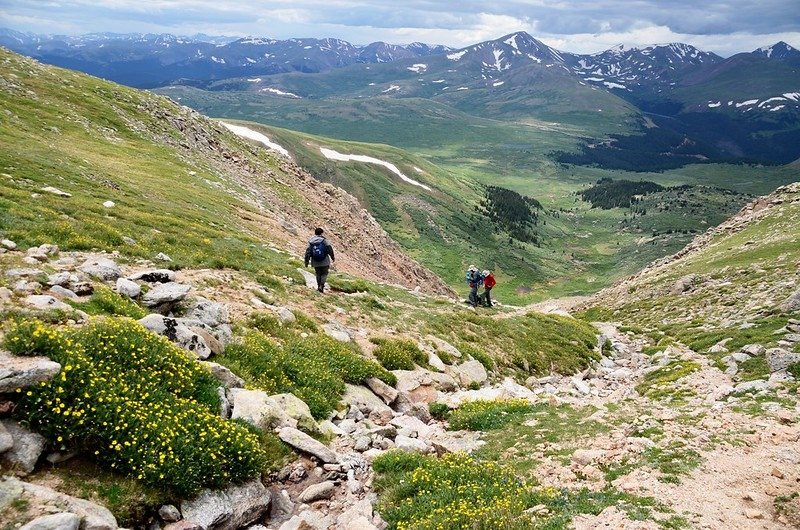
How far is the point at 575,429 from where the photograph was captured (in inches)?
551

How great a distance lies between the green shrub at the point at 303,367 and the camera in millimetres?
13570

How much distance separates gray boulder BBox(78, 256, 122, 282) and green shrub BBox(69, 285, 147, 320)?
5.98 ft

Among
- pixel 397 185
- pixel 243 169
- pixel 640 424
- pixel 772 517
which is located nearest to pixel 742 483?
pixel 772 517

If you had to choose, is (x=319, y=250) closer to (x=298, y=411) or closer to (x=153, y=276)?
(x=153, y=276)

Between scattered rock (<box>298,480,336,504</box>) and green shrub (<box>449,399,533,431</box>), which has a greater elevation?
scattered rock (<box>298,480,336,504</box>)

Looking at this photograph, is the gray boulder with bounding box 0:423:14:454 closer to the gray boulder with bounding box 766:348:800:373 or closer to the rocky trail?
the rocky trail

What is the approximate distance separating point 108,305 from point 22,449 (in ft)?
19.7

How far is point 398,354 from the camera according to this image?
19.8 m

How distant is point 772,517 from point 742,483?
123 cm

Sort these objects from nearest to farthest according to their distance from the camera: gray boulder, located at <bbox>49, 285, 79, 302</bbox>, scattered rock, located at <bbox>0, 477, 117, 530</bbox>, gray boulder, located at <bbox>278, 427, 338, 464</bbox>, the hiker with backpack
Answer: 1. scattered rock, located at <bbox>0, 477, 117, 530</bbox>
2. gray boulder, located at <bbox>278, 427, 338, 464</bbox>
3. gray boulder, located at <bbox>49, 285, 79, 302</bbox>
4. the hiker with backpack

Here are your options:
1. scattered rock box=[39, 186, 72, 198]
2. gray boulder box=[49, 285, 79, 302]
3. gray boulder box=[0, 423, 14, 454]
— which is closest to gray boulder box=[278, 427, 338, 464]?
gray boulder box=[0, 423, 14, 454]

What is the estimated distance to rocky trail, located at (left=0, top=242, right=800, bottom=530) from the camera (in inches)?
336

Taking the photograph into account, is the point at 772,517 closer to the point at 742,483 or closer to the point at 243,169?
the point at 742,483

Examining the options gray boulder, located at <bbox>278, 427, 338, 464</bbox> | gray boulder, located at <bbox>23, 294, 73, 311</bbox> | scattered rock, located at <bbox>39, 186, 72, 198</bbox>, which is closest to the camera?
gray boulder, located at <bbox>278, 427, 338, 464</bbox>
